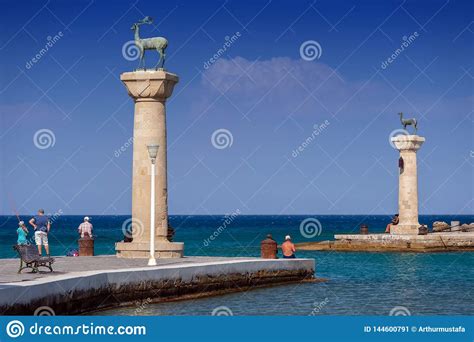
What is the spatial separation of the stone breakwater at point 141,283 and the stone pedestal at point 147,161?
3.09 feet

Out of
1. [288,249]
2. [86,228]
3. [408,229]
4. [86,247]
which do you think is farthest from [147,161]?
[408,229]

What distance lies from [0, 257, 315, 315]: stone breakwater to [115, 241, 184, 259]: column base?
1.49 feet

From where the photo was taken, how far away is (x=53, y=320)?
1872 cm

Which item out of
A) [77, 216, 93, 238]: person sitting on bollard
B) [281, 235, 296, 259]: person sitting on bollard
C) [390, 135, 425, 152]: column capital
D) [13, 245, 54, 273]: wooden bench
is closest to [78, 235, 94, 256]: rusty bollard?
[77, 216, 93, 238]: person sitting on bollard

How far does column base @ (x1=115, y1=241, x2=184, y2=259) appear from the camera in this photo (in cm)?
→ 3347

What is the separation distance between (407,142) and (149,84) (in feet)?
97.5

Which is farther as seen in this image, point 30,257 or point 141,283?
point 141,283

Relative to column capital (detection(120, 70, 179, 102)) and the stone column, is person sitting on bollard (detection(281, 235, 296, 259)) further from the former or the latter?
the stone column

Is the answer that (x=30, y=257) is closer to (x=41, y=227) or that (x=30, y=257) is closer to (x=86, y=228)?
(x=41, y=227)

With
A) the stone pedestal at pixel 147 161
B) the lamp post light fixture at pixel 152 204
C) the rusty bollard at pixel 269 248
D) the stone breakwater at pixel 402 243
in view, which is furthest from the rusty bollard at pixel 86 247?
the stone breakwater at pixel 402 243

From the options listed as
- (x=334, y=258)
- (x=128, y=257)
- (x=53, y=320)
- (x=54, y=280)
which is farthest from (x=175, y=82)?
(x=334, y=258)

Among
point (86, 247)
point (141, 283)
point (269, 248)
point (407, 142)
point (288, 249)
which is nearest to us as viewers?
point (141, 283)

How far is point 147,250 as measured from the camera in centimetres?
3347

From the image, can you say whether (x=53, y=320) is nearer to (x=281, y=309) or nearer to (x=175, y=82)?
(x=281, y=309)
